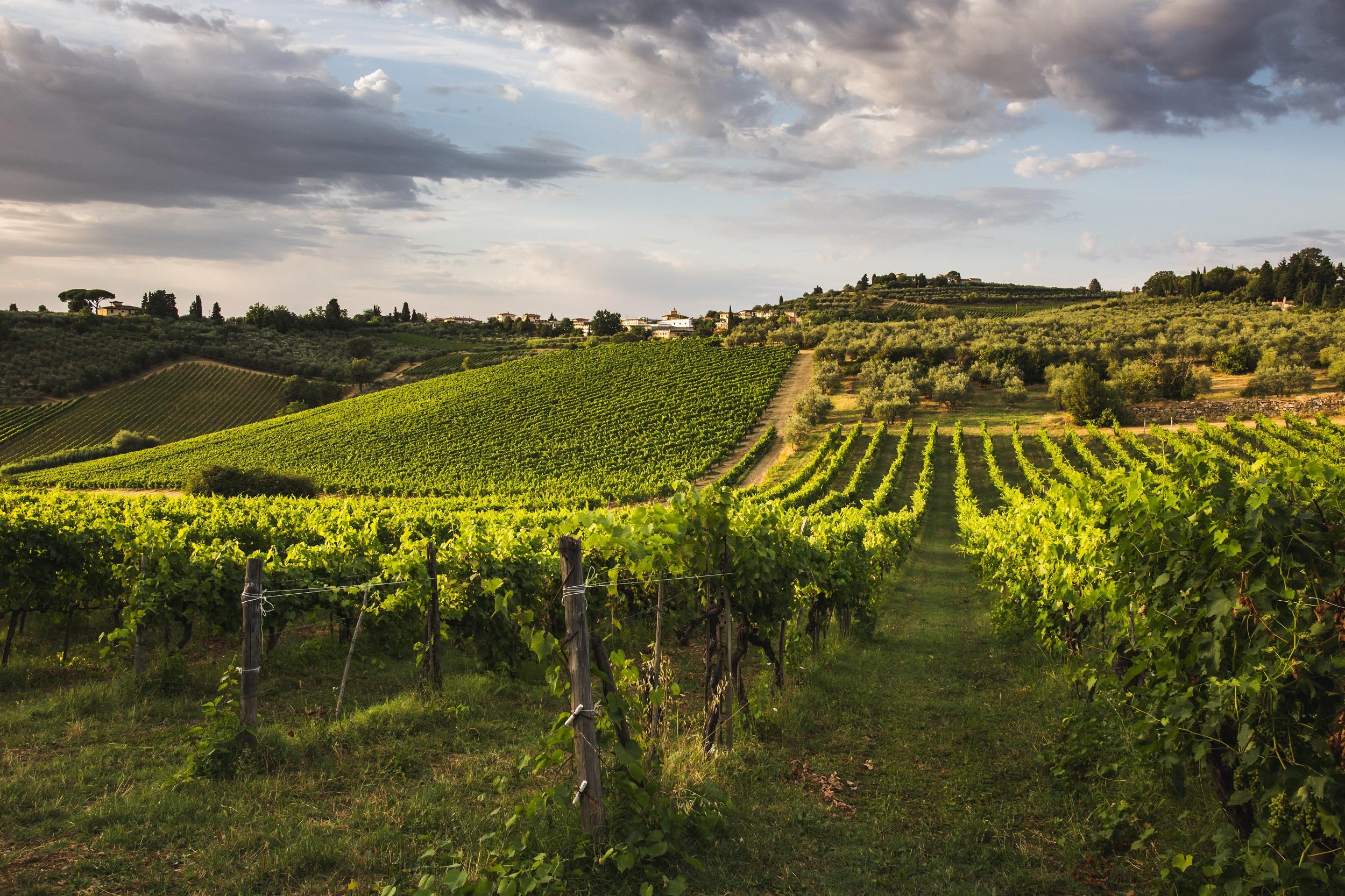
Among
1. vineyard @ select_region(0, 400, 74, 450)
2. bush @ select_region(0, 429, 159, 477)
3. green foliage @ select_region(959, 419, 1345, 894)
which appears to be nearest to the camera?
green foliage @ select_region(959, 419, 1345, 894)

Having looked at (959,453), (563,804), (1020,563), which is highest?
(563,804)

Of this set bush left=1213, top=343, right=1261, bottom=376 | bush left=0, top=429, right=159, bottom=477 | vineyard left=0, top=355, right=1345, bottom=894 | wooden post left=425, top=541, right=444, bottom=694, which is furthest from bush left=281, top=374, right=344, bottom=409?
bush left=1213, top=343, right=1261, bottom=376

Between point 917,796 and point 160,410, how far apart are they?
270 feet

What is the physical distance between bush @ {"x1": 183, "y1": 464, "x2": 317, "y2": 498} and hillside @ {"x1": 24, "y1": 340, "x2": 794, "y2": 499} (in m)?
2.54

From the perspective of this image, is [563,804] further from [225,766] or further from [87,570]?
[87,570]

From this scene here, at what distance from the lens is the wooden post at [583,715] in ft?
13.9

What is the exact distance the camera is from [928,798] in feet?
18.2

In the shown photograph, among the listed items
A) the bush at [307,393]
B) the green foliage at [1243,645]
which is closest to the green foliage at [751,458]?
the green foliage at [1243,645]

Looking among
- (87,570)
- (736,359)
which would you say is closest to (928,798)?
(87,570)

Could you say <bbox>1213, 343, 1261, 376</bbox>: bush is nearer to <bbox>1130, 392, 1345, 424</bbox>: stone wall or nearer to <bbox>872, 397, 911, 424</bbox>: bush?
<bbox>1130, 392, 1345, 424</bbox>: stone wall

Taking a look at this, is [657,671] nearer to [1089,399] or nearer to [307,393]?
[1089,399]

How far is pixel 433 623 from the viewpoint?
8133 mm

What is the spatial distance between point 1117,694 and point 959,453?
42.2 m

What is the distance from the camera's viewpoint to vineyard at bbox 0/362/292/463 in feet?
194
